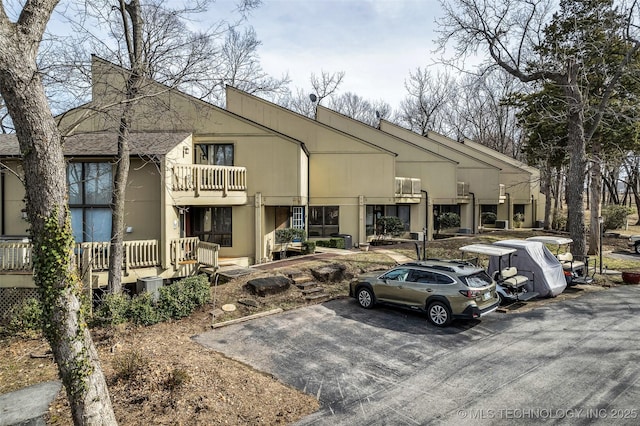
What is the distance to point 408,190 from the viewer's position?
25234 millimetres

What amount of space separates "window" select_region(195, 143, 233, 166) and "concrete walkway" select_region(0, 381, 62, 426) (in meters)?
12.6

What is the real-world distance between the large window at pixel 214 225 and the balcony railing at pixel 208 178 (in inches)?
64.2

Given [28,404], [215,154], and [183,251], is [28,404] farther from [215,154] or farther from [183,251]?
[215,154]

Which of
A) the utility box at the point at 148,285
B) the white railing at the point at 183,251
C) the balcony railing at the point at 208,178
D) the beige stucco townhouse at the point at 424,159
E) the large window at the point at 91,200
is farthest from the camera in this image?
the beige stucco townhouse at the point at 424,159

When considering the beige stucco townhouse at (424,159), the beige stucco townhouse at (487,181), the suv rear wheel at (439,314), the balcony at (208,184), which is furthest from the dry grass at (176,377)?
the beige stucco townhouse at (487,181)

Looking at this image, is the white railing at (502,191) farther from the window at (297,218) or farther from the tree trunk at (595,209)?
the window at (297,218)

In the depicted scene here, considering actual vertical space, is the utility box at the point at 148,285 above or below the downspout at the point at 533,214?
below

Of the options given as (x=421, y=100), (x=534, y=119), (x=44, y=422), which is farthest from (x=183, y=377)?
(x=421, y=100)

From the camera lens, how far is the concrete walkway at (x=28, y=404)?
657 cm

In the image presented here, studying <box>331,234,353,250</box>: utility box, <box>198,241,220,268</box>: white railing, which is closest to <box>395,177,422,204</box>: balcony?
<box>331,234,353,250</box>: utility box

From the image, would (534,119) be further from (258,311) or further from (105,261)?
(105,261)

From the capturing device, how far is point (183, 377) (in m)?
7.26

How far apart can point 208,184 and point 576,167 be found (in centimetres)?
1747

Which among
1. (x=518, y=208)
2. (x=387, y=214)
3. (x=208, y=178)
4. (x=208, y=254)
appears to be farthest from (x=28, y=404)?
(x=518, y=208)
